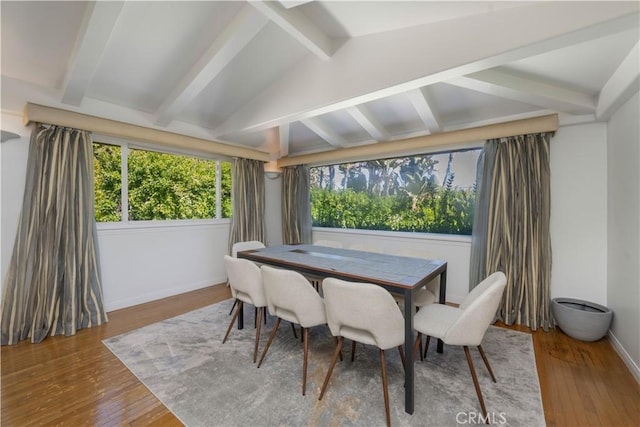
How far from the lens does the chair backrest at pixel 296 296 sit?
1854 mm

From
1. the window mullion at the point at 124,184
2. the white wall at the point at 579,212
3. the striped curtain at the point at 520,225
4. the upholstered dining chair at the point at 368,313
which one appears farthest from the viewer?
the window mullion at the point at 124,184

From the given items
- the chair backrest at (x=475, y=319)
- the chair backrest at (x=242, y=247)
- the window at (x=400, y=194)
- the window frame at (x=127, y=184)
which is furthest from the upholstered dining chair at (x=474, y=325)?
the window frame at (x=127, y=184)

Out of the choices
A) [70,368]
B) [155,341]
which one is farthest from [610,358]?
[70,368]

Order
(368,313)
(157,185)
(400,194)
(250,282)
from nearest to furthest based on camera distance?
(368,313) → (250,282) → (157,185) → (400,194)

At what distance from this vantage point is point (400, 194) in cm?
403

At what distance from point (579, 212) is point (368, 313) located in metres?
2.75

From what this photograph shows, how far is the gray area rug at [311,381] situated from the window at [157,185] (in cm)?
163

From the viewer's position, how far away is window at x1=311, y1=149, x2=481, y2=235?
352 centimetres

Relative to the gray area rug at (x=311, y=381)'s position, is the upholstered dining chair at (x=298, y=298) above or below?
above

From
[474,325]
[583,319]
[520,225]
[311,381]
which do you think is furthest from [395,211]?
[311,381]

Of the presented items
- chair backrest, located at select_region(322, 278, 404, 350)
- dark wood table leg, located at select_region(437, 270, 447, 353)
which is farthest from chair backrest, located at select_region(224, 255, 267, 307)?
dark wood table leg, located at select_region(437, 270, 447, 353)

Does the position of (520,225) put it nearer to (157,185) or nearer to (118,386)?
(118,386)

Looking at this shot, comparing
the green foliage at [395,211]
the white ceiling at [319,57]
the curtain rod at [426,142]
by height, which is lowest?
the green foliage at [395,211]

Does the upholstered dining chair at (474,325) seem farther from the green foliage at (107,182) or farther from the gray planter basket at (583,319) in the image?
the green foliage at (107,182)
